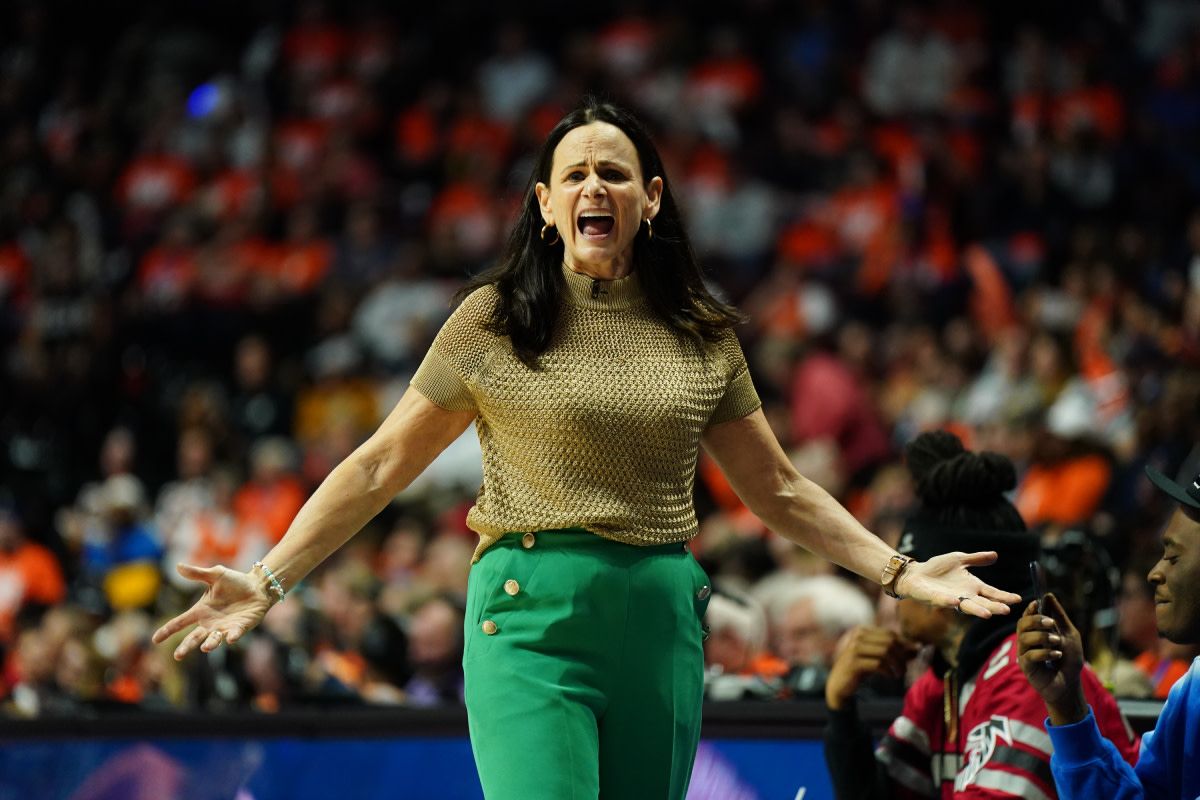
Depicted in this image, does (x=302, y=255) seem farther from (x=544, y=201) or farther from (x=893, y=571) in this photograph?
(x=893, y=571)

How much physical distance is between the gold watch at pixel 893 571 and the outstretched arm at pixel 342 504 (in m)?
0.88

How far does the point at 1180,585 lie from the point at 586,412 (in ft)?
3.78

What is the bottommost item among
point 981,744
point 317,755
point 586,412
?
point 317,755

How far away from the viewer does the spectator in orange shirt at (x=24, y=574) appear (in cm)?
1099

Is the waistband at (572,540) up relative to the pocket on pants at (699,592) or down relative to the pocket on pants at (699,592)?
up

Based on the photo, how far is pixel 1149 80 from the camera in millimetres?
11766

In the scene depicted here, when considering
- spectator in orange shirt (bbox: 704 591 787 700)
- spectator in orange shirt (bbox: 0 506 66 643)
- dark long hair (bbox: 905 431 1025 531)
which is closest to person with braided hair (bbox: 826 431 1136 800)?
dark long hair (bbox: 905 431 1025 531)

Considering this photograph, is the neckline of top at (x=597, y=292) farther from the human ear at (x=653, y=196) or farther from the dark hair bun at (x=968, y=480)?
the dark hair bun at (x=968, y=480)

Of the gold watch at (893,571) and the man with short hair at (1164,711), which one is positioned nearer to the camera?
A: the man with short hair at (1164,711)

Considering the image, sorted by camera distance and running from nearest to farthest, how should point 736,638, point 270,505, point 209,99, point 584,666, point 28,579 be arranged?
point 584,666 < point 736,638 < point 28,579 < point 270,505 < point 209,99

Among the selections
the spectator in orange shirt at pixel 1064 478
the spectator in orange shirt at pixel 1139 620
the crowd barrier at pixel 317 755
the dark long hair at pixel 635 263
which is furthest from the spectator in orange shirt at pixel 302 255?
the dark long hair at pixel 635 263

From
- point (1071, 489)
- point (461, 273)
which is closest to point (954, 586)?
point (1071, 489)

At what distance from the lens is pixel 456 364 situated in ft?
11.5

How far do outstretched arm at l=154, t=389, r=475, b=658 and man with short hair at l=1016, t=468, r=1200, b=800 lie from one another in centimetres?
119
